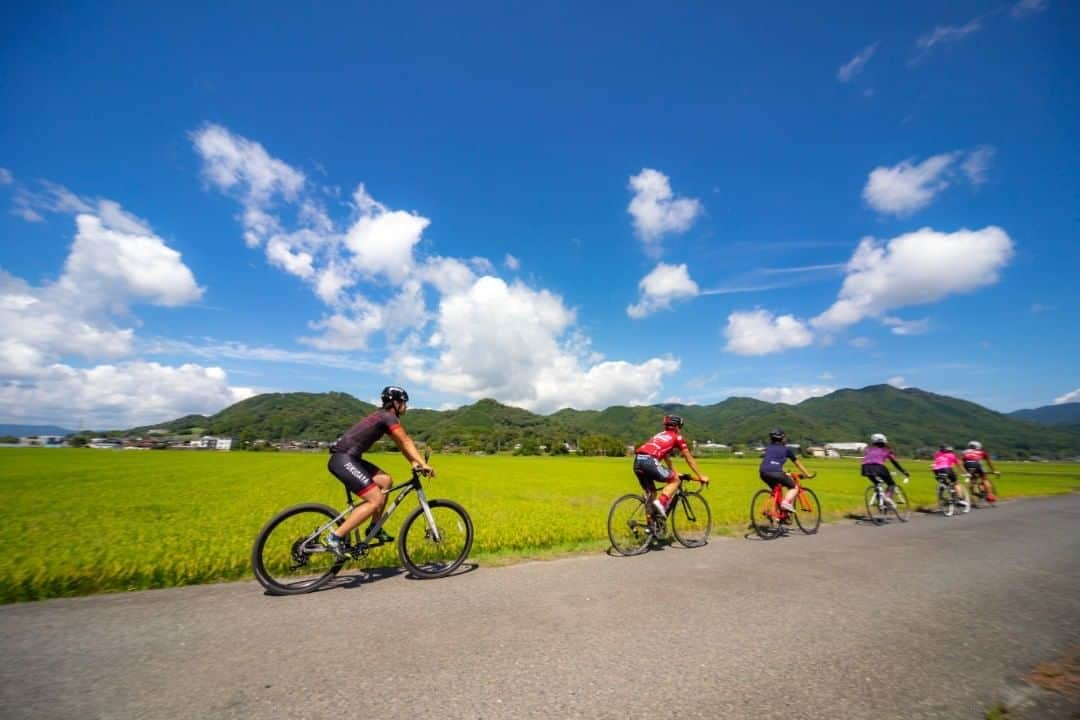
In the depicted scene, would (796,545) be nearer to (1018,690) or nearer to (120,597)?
(1018,690)

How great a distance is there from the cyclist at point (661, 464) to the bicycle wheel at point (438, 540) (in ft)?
11.8

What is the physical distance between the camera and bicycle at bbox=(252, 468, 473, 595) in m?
5.48

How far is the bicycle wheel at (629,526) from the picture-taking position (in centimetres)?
805

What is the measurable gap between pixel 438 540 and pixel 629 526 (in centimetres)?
373

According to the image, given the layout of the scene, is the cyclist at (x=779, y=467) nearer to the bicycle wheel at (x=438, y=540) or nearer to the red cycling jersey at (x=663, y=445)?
the red cycling jersey at (x=663, y=445)

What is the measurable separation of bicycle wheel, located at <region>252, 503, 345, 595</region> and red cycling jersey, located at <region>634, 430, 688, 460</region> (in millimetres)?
5548

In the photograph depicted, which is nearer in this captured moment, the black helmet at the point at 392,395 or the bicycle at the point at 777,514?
the black helmet at the point at 392,395

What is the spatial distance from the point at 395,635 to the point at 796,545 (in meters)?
8.33

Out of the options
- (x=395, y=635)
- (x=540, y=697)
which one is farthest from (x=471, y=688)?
(x=395, y=635)

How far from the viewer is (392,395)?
6426mm

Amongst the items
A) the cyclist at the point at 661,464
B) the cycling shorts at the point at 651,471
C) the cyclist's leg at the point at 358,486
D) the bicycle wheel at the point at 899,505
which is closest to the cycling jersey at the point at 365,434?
the cyclist's leg at the point at 358,486

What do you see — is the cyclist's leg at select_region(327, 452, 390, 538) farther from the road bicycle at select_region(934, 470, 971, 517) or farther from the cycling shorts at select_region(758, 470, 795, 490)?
the road bicycle at select_region(934, 470, 971, 517)

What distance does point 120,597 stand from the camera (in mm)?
5055

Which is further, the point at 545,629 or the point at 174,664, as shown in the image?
the point at 545,629
